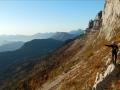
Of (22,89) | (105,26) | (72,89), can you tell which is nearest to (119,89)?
(72,89)

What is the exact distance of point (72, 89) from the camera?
54.8 meters

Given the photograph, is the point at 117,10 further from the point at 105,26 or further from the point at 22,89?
the point at 22,89

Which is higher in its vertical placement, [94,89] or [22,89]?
[94,89]

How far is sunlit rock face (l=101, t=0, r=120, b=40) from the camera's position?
336ft

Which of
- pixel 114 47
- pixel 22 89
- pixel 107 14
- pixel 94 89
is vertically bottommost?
pixel 22 89

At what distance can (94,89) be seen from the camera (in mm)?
36781

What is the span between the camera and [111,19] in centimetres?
11444

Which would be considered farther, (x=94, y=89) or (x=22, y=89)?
(x=22, y=89)

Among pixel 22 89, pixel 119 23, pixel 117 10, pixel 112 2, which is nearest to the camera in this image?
pixel 119 23

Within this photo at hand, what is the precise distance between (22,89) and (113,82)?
15481 cm

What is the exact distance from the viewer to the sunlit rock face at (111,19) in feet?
336

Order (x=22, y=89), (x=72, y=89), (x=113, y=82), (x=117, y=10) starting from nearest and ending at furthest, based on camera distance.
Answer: (x=113, y=82) < (x=72, y=89) < (x=117, y=10) < (x=22, y=89)

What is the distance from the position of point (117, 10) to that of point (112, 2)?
11.6 metres

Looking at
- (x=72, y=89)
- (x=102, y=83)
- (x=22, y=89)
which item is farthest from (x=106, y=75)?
(x=22, y=89)
